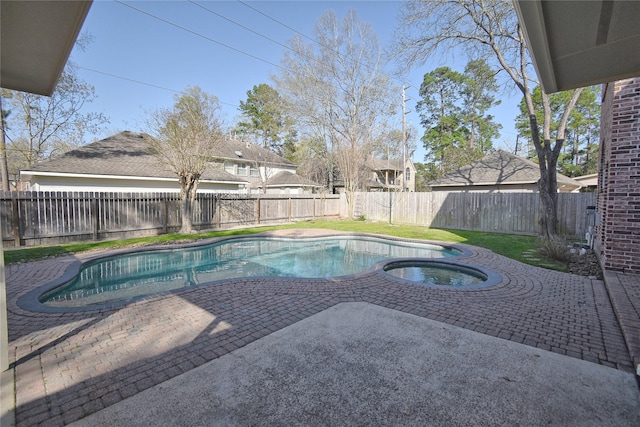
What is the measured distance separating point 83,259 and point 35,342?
5.12 m

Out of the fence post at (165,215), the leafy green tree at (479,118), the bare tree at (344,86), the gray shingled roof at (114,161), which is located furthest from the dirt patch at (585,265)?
the leafy green tree at (479,118)

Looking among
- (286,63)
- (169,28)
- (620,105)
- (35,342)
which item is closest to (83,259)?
(35,342)

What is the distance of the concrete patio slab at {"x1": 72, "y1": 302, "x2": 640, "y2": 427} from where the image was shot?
6.93 ft

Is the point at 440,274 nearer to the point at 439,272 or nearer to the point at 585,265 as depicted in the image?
the point at 439,272

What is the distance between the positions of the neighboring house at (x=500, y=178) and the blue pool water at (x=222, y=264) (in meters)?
9.75

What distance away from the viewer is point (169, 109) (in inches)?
455

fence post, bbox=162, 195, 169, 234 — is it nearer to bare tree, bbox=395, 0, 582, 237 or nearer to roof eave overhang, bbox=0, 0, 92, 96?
roof eave overhang, bbox=0, 0, 92, 96

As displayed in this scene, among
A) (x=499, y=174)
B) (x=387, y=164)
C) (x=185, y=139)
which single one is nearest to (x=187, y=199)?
(x=185, y=139)

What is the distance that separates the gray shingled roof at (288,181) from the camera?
27.3 meters

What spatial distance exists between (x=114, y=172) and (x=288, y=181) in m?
15.2

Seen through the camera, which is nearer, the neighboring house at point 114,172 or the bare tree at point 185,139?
the bare tree at point 185,139

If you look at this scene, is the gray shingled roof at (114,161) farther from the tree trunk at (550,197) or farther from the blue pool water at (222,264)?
the tree trunk at (550,197)

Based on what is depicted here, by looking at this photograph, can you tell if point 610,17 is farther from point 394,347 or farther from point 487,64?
point 487,64

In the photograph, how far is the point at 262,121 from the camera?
34.6 m
